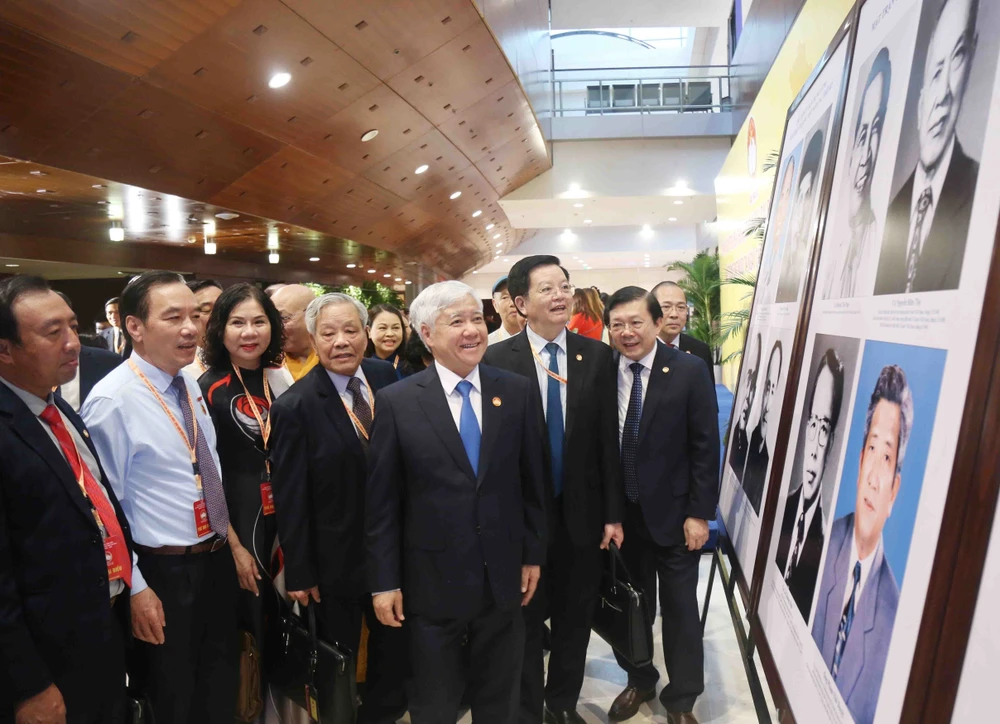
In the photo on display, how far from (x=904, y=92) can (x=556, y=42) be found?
87.8 ft

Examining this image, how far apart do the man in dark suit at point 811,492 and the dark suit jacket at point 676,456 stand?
1.05 metres

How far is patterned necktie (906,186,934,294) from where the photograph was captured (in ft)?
3.18

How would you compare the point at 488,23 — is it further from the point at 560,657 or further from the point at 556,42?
the point at 556,42

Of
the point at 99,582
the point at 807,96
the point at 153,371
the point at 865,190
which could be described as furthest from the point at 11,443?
the point at 807,96

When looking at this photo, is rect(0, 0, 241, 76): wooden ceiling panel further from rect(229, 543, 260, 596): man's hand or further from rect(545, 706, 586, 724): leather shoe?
rect(545, 706, 586, 724): leather shoe

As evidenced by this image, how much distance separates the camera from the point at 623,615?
103 inches

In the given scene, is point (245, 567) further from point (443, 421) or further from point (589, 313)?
point (589, 313)

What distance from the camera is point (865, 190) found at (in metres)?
1.27

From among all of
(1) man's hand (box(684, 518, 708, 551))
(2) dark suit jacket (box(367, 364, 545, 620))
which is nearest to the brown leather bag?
(2) dark suit jacket (box(367, 364, 545, 620))

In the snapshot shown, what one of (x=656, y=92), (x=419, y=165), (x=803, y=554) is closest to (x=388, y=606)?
(x=803, y=554)

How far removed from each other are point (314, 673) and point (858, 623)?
5.97 ft

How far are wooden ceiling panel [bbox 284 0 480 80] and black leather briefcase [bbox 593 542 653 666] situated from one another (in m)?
5.57

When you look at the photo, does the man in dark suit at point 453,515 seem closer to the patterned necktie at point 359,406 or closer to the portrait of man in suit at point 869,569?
the patterned necktie at point 359,406

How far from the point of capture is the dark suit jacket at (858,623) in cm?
90
